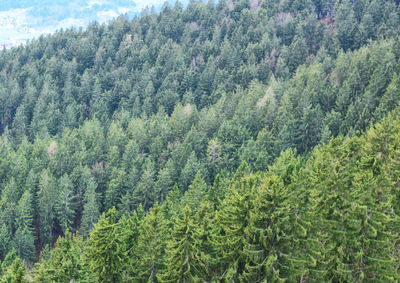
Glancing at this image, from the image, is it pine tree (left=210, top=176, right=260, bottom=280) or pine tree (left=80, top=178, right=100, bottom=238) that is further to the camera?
pine tree (left=80, top=178, right=100, bottom=238)

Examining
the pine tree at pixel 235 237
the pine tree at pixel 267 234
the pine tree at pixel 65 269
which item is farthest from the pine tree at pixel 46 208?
the pine tree at pixel 267 234

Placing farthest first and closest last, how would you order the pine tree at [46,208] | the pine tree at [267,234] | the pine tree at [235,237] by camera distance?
the pine tree at [46,208] < the pine tree at [235,237] < the pine tree at [267,234]

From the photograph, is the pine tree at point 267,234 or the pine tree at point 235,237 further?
the pine tree at point 235,237

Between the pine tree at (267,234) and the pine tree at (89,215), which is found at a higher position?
the pine tree at (267,234)

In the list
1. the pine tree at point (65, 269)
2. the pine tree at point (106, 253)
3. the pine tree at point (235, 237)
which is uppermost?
the pine tree at point (235, 237)

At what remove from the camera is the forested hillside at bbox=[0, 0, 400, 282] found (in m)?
23.2

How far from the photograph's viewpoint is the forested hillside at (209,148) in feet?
76.1

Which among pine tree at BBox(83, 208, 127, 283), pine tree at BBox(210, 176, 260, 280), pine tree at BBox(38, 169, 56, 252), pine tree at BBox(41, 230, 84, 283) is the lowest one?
pine tree at BBox(38, 169, 56, 252)

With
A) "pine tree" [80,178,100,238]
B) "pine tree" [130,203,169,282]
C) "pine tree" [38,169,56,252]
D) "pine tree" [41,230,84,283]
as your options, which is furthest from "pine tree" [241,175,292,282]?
"pine tree" [38,169,56,252]

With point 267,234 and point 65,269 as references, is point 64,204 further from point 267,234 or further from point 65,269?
point 267,234

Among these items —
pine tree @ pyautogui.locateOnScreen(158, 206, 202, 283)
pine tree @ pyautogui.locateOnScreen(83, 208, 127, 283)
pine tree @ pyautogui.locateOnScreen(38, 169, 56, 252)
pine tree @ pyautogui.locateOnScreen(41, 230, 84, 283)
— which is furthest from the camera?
pine tree @ pyautogui.locateOnScreen(38, 169, 56, 252)

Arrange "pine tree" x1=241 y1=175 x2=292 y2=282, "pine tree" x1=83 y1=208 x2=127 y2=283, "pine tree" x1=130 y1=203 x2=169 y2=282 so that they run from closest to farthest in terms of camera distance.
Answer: "pine tree" x1=241 y1=175 x2=292 y2=282 < "pine tree" x1=83 y1=208 x2=127 y2=283 < "pine tree" x1=130 y1=203 x2=169 y2=282

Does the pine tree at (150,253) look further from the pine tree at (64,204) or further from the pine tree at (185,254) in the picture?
the pine tree at (64,204)

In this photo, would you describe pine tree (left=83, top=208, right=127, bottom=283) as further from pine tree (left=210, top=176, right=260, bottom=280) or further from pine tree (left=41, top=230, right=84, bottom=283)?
pine tree (left=210, top=176, right=260, bottom=280)
